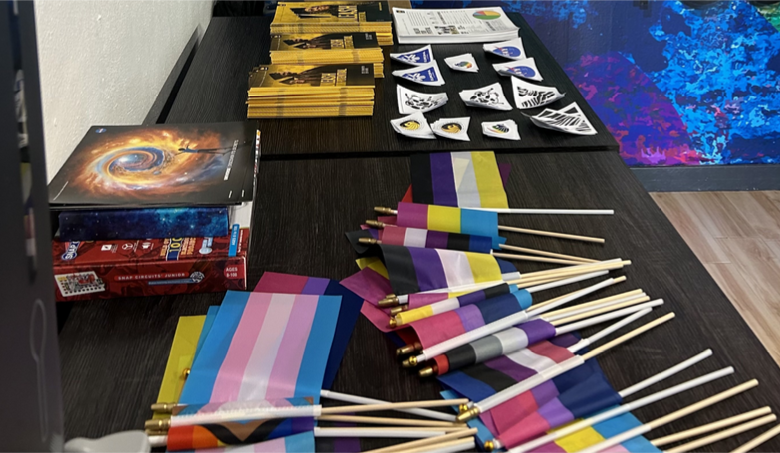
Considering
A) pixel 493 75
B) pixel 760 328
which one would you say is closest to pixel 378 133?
pixel 493 75

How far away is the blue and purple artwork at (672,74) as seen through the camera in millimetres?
2787

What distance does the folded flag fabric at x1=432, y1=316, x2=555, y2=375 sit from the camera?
0.71m

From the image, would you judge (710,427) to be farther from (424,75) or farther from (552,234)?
(424,75)

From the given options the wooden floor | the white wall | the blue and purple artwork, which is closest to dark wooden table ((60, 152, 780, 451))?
the white wall

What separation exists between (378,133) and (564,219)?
0.43 meters

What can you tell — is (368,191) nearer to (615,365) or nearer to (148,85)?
(615,365)

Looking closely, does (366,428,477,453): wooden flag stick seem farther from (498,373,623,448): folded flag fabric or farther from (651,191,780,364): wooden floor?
(651,191,780,364): wooden floor

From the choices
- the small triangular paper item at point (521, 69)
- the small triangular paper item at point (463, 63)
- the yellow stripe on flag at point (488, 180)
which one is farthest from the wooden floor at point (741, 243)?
the yellow stripe on flag at point (488, 180)

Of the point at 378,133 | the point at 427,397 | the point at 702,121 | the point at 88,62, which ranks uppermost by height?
the point at 88,62

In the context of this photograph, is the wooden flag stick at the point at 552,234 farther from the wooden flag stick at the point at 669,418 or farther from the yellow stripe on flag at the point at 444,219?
the wooden flag stick at the point at 669,418

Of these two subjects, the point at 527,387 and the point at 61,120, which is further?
the point at 61,120

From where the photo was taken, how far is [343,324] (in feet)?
2.58

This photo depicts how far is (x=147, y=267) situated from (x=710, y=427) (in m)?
0.67

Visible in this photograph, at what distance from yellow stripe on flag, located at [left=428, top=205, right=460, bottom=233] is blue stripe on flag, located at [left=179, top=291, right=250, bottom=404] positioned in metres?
0.30
